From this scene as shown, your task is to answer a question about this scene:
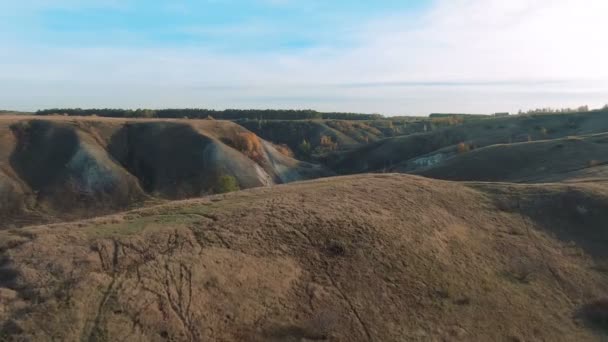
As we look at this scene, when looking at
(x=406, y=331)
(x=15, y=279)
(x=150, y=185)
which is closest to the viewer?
(x=15, y=279)

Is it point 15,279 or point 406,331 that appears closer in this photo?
point 15,279

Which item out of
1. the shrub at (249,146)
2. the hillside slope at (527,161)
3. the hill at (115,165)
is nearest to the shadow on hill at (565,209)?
the hillside slope at (527,161)

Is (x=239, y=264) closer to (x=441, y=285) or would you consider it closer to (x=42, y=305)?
(x=42, y=305)

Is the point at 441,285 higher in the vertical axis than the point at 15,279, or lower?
lower

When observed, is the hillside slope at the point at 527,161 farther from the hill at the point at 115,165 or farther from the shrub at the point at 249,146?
the shrub at the point at 249,146

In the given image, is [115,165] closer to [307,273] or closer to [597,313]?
[307,273]

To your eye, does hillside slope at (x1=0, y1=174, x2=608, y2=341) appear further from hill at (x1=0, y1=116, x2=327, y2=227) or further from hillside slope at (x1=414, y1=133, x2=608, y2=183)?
hill at (x1=0, y1=116, x2=327, y2=227)

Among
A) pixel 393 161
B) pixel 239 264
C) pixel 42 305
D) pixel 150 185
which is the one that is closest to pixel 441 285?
pixel 239 264
